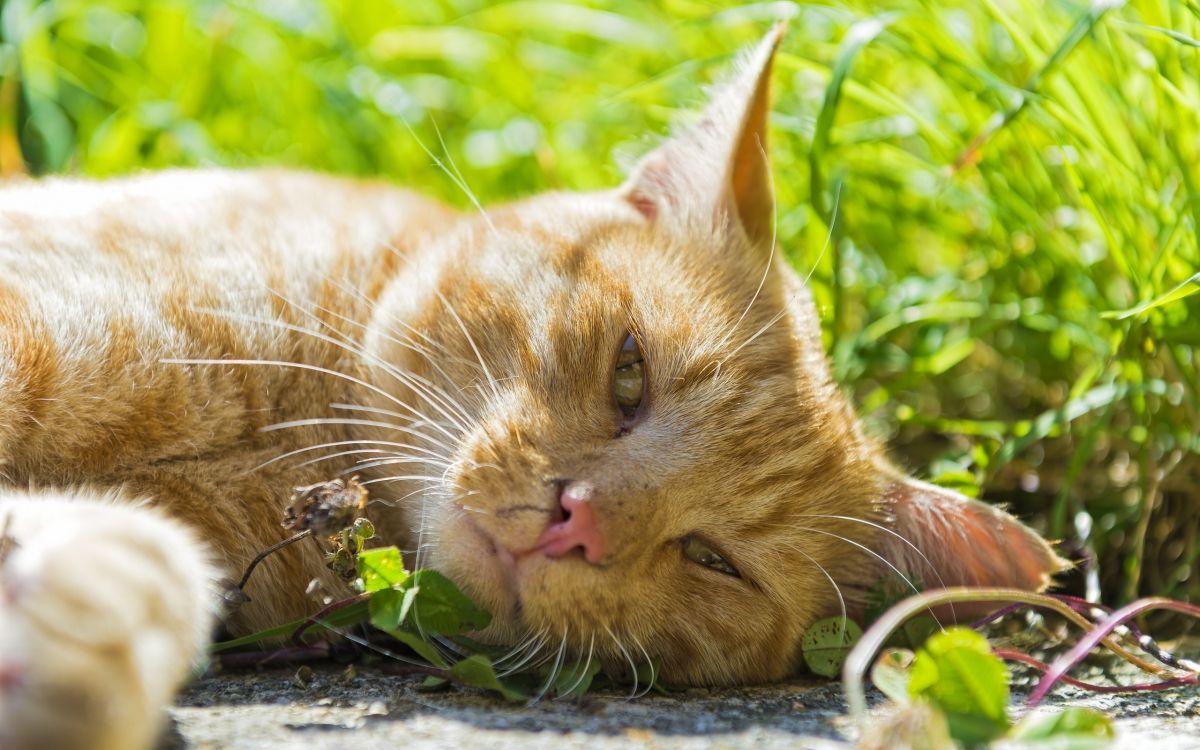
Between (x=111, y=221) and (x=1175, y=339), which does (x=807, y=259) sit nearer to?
(x=1175, y=339)

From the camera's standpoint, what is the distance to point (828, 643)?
1.91 m

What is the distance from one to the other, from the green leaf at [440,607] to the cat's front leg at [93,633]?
0.42 metres

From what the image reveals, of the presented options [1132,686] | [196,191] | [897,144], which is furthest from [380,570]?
[897,144]

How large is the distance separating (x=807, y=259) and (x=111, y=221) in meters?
1.56

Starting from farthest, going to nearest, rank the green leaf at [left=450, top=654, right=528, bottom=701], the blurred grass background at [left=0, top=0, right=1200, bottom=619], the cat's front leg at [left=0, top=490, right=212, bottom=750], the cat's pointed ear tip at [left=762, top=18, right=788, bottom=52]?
the blurred grass background at [left=0, top=0, right=1200, bottom=619]
the cat's pointed ear tip at [left=762, top=18, right=788, bottom=52]
the green leaf at [left=450, top=654, right=528, bottom=701]
the cat's front leg at [left=0, top=490, right=212, bottom=750]

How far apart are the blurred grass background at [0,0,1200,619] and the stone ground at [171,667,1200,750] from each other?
26.6 inches

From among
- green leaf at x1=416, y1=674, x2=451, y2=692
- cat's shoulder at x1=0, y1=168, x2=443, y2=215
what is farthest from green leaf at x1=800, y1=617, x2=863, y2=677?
cat's shoulder at x1=0, y1=168, x2=443, y2=215

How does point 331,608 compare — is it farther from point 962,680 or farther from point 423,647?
point 962,680

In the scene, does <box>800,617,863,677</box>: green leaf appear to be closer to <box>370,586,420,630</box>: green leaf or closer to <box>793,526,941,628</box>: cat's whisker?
<box>793,526,941,628</box>: cat's whisker

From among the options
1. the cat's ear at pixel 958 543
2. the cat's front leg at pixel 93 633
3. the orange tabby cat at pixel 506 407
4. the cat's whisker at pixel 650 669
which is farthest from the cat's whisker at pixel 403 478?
the cat's ear at pixel 958 543

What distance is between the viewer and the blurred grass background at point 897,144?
7.50ft

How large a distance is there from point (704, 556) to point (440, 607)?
0.47 metres

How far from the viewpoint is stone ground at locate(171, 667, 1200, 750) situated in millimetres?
1306

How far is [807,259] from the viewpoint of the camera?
8.64ft
